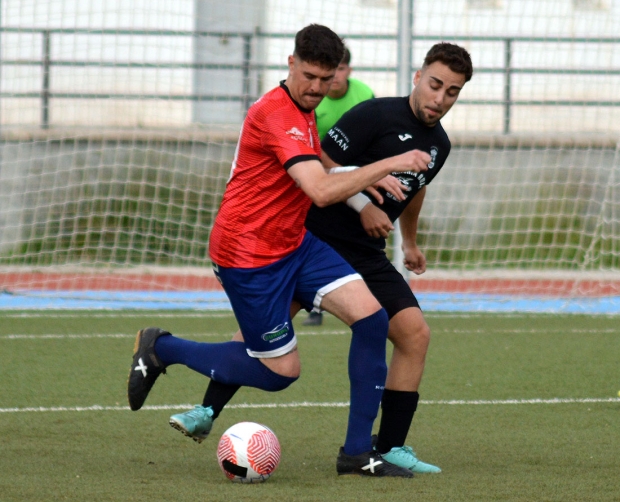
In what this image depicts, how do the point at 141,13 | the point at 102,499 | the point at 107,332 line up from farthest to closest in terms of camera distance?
the point at 141,13, the point at 107,332, the point at 102,499

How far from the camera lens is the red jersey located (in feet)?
13.3

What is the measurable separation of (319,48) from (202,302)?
247 inches

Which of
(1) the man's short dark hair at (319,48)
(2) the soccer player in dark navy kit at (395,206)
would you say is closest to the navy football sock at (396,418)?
(2) the soccer player in dark navy kit at (395,206)

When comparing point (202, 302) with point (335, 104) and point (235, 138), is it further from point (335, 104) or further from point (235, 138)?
point (335, 104)

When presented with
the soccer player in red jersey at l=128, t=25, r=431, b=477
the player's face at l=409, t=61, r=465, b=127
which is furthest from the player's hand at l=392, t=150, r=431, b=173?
the player's face at l=409, t=61, r=465, b=127

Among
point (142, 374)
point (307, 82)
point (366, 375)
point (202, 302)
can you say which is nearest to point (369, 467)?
point (366, 375)

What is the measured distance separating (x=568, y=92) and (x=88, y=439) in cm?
794

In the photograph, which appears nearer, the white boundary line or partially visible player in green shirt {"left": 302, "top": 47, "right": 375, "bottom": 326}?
the white boundary line

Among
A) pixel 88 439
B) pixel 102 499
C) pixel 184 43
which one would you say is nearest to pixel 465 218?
pixel 184 43

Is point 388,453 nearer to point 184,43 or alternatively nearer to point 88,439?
point 88,439

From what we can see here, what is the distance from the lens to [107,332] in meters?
8.10

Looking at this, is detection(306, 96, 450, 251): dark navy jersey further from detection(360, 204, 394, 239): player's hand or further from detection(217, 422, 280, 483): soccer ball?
detection(217, 422, 280, 483): soccer ball

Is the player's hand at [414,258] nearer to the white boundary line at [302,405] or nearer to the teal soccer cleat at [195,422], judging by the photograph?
the white boundary line at [302,405]

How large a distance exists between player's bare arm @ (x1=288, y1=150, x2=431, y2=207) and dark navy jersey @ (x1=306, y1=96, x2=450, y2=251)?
0.55 m
